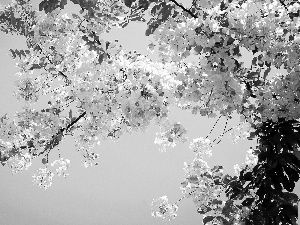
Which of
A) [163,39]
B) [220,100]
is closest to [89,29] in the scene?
[163,39]

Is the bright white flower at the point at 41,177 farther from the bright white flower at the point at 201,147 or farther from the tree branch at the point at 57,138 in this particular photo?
the bright white flower at the point at 201,147

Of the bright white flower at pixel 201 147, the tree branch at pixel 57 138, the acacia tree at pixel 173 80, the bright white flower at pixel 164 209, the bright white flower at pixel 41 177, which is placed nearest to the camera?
the acacia tree at pixel 173 80

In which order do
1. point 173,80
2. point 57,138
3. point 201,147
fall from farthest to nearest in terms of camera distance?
point 201,147, point 57,138, point 173,80

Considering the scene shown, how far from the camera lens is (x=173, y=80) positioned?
2.74 metres

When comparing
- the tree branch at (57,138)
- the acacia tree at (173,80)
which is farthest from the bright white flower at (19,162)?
the tree branch at (57,138)

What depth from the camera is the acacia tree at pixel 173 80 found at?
2.23 m

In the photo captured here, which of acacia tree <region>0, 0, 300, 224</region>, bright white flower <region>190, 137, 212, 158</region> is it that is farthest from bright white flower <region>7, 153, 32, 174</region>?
bright white flower <region>190, 137, 212, 158</region>

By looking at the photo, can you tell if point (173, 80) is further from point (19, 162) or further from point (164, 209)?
point (164, 209)

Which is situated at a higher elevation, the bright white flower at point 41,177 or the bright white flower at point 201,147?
the bright white flower at point 201,147

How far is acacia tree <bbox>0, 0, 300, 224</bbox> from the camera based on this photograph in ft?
7.32

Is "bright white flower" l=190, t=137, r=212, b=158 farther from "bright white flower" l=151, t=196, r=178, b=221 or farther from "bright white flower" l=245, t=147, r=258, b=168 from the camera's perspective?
"bright white flower" l=151, t=196, r=178, b=221

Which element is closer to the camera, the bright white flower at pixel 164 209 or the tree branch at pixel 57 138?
the tree branch at pixel 57 138

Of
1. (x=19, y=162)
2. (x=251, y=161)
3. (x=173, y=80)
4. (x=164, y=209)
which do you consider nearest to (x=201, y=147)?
(x=251, y=161)

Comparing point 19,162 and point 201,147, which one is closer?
point 19,162
